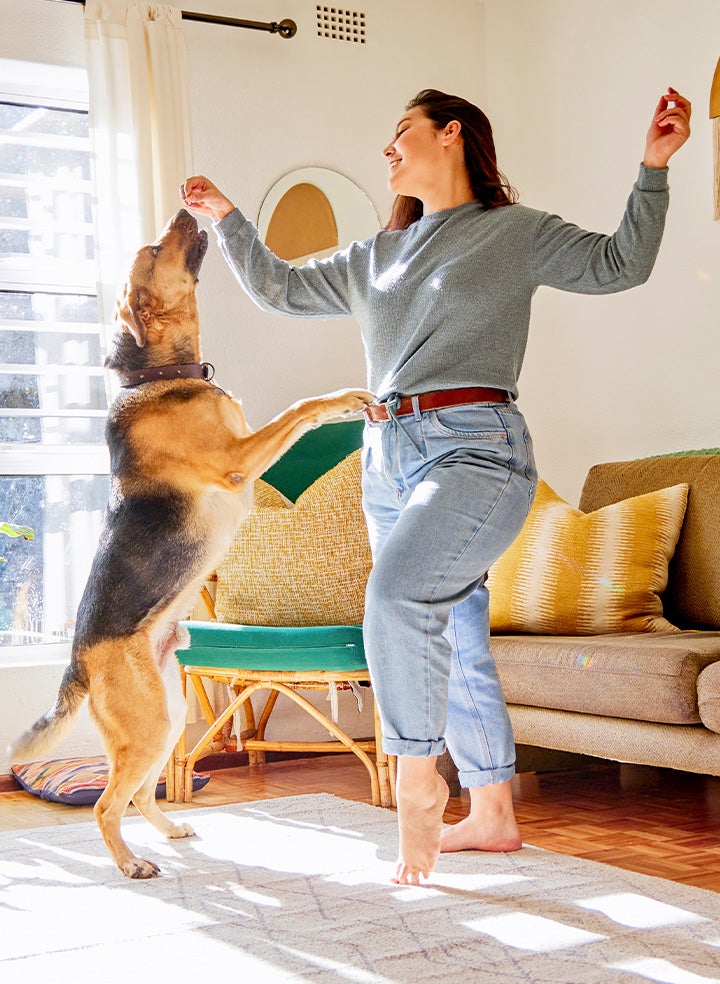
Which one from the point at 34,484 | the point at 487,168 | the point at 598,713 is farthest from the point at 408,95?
the point at 598,713

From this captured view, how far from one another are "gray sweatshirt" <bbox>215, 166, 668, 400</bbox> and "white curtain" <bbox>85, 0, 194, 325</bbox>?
68.4 inches

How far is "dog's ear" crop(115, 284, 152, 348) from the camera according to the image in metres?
2.52

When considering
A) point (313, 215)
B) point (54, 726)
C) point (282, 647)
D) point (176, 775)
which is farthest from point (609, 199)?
point (54, 726)

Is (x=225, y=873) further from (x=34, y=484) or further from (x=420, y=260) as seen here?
(x=34, y=484)

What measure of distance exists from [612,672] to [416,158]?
119 centimetres

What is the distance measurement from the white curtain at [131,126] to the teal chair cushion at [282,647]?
128 cm

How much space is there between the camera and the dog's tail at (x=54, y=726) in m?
2.37

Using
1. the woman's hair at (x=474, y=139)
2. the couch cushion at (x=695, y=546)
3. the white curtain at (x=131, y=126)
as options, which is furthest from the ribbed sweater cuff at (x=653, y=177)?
the white curtain at (x=131, y=126)

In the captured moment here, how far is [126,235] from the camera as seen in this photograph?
3.84 m

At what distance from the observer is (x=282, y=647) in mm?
3139

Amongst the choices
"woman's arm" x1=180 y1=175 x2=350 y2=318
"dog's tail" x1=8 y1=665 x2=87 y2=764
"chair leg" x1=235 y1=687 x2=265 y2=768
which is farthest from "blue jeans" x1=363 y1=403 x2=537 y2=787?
"chair leg" x1=235 y1=687 x2=265 y2=768

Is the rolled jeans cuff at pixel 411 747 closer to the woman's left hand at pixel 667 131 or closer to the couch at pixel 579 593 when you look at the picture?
the couch at pixel 579 593

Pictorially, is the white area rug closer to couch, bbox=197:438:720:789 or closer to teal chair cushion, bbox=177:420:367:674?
couch, bbox=197:438:720:789

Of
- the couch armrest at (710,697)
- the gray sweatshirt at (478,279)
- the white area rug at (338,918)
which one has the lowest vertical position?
the white area rug at (338,918)
